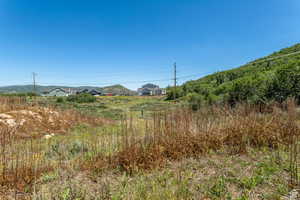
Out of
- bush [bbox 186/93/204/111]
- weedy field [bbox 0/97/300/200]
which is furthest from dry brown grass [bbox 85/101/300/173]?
bush [bbox 186/93/204/111]

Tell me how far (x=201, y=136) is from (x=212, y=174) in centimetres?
95

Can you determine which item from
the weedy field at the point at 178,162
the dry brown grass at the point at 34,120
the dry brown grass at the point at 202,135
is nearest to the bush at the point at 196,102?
the dry brown grass at the point at 202,135

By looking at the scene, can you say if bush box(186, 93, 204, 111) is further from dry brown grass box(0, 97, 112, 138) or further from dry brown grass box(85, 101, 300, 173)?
dry brown grass box(0, 97, 112, 138)

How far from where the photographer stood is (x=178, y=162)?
2.83 m

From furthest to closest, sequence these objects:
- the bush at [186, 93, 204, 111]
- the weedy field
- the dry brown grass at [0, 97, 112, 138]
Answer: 1. the dry brown grass at [0, 97, 112, 138]
2. the bush at [186, 93, 204, 111]
3. the weedy field

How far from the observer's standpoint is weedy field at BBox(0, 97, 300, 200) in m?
2.00

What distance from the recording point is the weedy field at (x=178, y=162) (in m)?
2.00

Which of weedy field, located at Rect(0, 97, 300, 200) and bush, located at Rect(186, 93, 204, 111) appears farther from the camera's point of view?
bush, located at Rect(186, 93, 204, 111)

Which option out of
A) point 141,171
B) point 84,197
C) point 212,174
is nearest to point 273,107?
point 212,174

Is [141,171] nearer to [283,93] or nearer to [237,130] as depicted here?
[237,130]

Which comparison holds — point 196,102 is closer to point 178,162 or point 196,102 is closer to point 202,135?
point 202,135

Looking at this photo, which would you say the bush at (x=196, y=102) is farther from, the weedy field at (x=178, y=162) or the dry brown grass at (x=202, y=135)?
the weedy field at (x=178, y=162)

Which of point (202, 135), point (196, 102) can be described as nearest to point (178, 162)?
point (202, 135)

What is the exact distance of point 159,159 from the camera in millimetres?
2760
